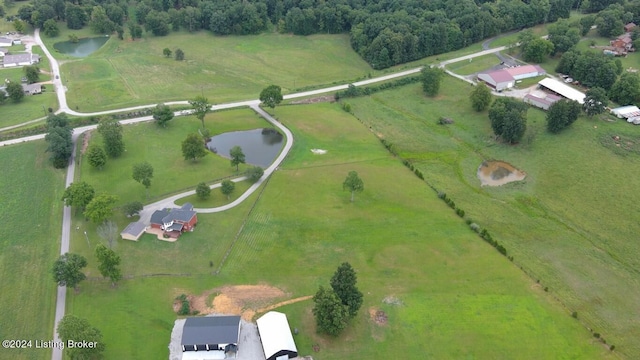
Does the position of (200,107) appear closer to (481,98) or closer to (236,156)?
(236,156)

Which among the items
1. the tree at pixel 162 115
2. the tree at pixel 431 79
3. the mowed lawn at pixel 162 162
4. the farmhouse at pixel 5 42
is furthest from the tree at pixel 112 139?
the farmhouse at pixel 5 42

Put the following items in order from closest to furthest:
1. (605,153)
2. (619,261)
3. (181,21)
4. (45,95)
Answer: (619,261) < (605,153) < (45,95) < (181,21)

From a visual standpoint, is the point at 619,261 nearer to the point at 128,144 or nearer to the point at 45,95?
the point at 128,144

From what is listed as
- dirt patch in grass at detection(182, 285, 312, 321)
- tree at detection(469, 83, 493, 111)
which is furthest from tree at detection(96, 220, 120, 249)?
tree at detection(469, 83, 493, 111)

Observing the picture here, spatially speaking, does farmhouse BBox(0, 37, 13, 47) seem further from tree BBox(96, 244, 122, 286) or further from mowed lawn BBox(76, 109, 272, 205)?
tree BBox(96, 244, 122, 286)

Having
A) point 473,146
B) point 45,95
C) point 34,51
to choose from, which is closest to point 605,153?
point 473,146
